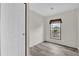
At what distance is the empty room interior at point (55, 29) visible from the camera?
3.59 meters

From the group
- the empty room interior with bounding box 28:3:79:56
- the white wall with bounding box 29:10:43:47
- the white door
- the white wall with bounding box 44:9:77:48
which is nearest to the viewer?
the white door

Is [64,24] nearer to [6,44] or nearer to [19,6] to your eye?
[19,6]

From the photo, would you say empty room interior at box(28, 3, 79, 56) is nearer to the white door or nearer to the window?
the window

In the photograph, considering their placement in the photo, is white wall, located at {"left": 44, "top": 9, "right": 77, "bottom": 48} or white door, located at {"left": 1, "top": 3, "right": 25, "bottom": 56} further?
white wall, located at {"left": 44, "top": 9, "right": 77, "bottom": 48}

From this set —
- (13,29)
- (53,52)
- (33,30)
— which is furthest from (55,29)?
(13,29)

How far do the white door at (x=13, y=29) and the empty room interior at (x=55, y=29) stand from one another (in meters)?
1.83

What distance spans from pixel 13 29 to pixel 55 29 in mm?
4168

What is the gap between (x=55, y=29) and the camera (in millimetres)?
5340

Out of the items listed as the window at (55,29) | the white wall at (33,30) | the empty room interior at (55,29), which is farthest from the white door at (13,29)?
the window at (55,29)

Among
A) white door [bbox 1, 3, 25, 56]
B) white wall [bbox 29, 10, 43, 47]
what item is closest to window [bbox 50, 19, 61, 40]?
white wall [bbox 29, 10, 43, 47]

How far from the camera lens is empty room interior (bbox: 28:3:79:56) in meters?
3.59

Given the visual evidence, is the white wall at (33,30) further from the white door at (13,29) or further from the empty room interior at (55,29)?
the white door at (13,29)

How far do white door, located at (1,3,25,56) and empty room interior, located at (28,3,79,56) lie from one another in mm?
1830

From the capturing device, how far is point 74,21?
4023 mm
